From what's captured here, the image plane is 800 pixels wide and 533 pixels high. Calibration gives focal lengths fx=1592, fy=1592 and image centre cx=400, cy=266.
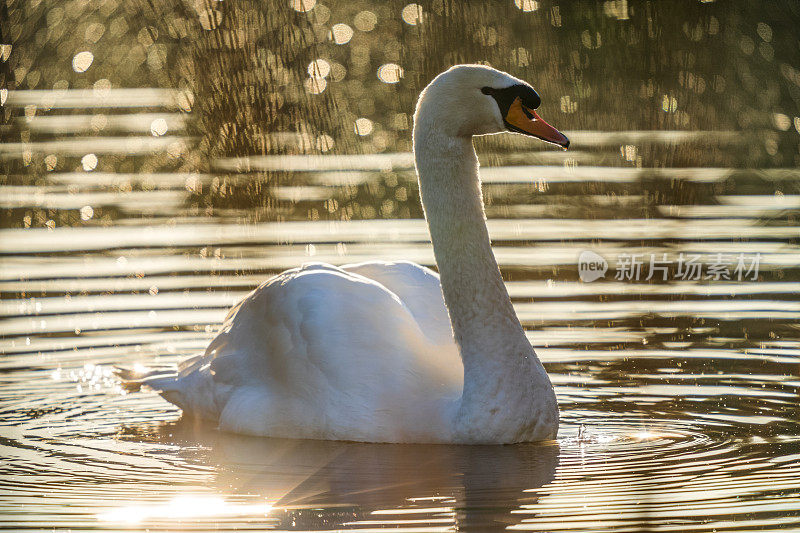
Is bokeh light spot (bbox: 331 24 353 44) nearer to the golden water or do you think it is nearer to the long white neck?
the golden water

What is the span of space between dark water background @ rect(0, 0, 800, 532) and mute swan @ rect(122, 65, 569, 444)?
157 millimetres

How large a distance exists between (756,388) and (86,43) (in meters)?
17.1

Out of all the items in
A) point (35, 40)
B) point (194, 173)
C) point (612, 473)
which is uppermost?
point (35, 40)

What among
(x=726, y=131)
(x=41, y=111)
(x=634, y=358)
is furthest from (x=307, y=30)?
(x=634, y=358)

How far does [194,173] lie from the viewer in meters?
15.8

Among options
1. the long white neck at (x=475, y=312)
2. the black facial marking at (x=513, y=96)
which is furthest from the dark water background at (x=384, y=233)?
the black facial marking at (x=513, y=96)

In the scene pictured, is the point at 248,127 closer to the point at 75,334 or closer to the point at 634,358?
the point at 75,334

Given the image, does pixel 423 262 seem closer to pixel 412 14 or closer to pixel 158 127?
pixel 158 127

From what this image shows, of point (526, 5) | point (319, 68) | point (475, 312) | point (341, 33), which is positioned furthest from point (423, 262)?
point (341, 33)

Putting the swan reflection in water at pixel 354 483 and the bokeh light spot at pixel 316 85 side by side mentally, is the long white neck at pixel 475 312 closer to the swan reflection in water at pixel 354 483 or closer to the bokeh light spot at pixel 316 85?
the swan reflection in water at pixel 354 483

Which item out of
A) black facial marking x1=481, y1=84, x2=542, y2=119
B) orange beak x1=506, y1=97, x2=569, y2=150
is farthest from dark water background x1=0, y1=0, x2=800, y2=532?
black facial marking x1=481, y1=84, x2=542, y2=119

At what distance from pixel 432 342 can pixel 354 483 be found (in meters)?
1.38

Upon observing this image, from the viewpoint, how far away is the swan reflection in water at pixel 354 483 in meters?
6.55

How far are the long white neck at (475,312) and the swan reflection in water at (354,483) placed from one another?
14 centimetres
